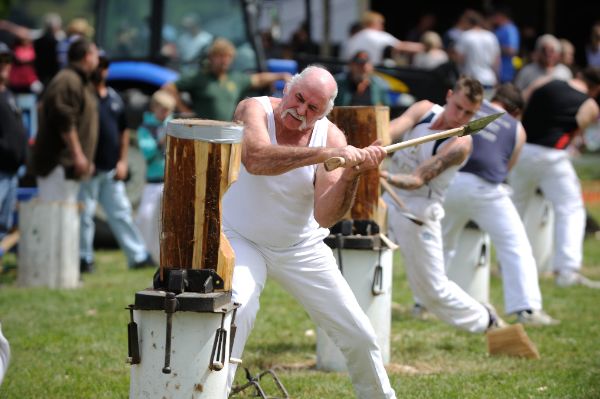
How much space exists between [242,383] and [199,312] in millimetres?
2127

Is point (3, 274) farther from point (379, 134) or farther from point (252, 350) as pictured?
point (379, 134)

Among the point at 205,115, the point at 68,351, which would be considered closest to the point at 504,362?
the point at 68,351

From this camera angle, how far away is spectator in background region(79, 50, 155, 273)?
11273 millimetres

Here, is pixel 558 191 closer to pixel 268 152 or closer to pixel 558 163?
pixel 558 163

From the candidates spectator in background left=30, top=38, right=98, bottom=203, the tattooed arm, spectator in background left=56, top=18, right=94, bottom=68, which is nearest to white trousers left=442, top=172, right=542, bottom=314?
the tattooed arm

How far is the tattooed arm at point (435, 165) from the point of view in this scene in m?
7.44

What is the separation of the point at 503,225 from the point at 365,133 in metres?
2.14

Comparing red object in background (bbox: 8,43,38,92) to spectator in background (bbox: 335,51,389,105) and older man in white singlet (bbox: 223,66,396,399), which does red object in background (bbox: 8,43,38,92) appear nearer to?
spectator in background (bbox: 335,51,389,105)

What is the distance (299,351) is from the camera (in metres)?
7.91

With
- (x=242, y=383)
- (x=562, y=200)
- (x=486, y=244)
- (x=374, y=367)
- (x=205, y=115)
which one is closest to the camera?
(x=374, y=367)

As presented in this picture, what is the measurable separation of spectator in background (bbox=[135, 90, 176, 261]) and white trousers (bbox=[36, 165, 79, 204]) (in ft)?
3.47

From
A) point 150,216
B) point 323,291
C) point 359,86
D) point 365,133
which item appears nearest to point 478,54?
point 359,86

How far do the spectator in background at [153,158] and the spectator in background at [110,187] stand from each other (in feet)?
0.64

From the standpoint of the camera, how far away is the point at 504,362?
24.8 feet
